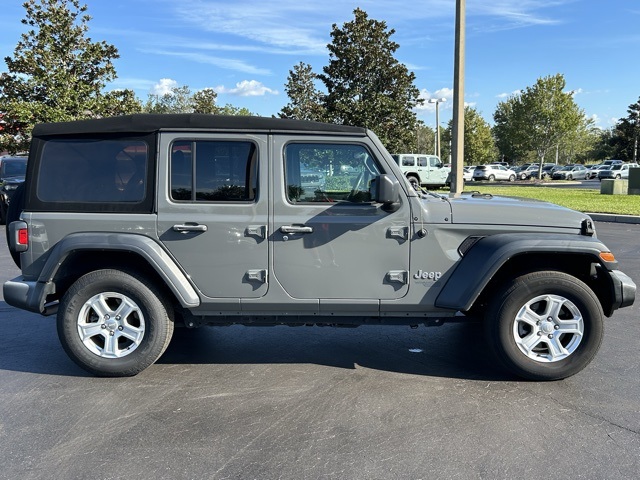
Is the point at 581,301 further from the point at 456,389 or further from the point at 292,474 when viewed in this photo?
the point at 292,474

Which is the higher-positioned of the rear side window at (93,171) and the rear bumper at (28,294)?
the rear side window at (93,171)

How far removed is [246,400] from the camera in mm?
3891

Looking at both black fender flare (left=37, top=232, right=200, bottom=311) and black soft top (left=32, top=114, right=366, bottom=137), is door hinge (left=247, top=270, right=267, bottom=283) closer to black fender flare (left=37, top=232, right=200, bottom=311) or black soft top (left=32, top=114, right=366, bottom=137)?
black fender flare (left=37, top=232, right=200, bottom=311)

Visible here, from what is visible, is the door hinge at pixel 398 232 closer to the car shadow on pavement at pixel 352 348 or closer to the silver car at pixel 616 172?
the car shadow on pavement at pixel 352 348

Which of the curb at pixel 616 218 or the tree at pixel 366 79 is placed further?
the tree at pixel 366 79

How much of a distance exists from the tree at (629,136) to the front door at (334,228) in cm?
7134

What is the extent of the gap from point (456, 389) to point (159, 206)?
8.54 feet

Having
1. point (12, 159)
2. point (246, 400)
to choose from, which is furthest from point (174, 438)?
point (12, 159)

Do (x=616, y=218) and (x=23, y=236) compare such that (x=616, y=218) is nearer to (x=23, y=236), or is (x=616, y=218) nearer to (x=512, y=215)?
(x=512, y=215)

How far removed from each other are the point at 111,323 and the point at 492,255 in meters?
2.91

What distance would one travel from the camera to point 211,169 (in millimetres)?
4246

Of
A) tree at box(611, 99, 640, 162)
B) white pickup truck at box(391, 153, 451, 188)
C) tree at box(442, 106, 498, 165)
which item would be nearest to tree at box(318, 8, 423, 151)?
white pickup truck at box(391, 153, 451, 188)

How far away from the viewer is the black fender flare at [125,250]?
4098mm

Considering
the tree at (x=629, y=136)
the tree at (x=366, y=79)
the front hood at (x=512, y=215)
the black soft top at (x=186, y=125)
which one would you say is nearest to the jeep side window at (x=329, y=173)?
the black soft top at (x=186, y=125)
